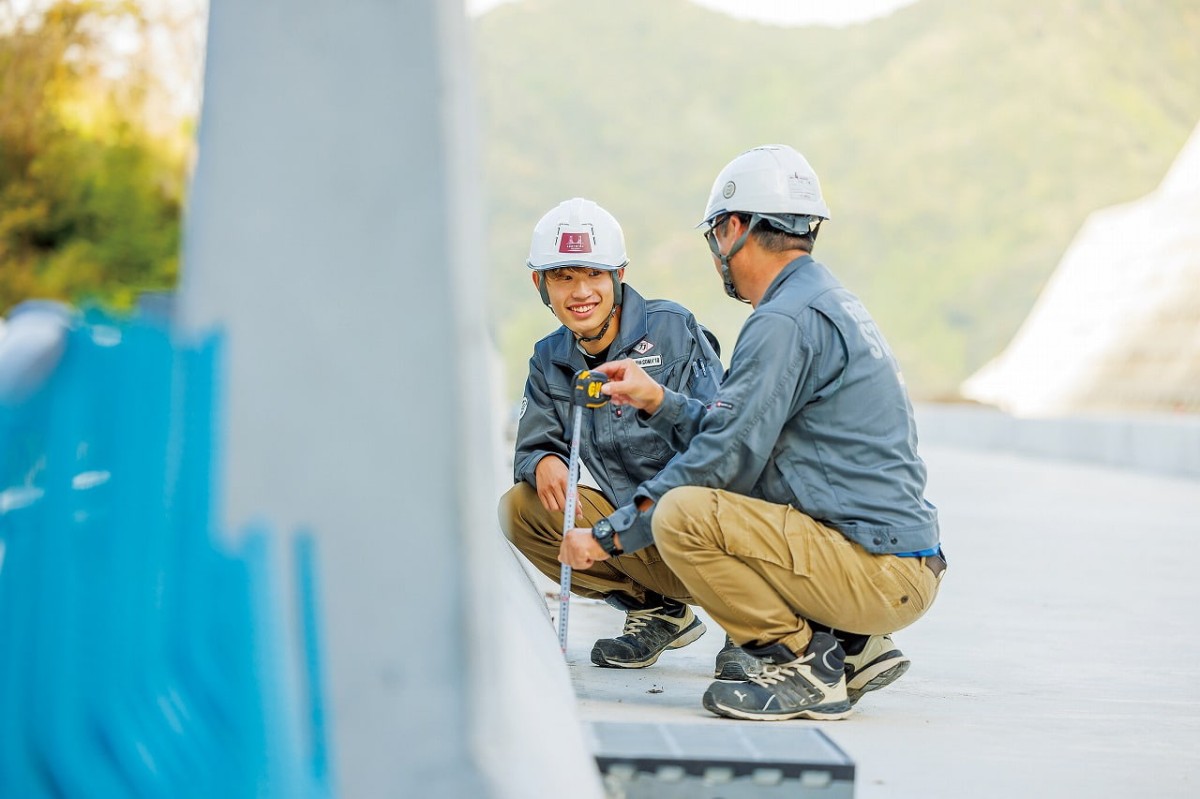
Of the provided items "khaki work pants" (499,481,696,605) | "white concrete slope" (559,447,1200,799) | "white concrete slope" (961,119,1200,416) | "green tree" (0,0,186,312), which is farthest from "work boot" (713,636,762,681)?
"green tree" (0,0,186,312)

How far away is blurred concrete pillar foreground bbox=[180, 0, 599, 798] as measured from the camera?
6.74 feet

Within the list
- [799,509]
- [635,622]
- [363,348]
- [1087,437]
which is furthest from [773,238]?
[1087,437]

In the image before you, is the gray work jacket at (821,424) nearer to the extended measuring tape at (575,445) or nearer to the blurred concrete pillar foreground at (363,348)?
the extended measuring tape at (575,445)

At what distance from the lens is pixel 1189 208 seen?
26469 mm

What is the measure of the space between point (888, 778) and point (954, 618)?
3.00 m

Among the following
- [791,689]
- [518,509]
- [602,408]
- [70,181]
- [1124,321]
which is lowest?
[791,689]

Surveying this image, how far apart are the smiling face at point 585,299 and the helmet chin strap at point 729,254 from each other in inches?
21.4

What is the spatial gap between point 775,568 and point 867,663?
51cm

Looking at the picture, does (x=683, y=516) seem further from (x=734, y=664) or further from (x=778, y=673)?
(x=734, y=664)

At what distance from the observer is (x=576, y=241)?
4.69 m

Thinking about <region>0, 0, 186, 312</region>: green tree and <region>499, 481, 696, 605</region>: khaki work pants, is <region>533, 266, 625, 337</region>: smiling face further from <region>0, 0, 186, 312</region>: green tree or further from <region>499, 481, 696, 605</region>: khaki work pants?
<region>0, 0, 186, 312</region>: green tree

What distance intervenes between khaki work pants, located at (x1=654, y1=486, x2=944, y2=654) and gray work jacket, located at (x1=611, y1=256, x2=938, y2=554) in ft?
0.19

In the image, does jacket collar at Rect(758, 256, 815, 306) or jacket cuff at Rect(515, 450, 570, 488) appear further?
jacket cuff at Rect(515, 450, 570, 488)

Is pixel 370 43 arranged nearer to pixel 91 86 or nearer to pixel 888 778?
pixel 888 778
